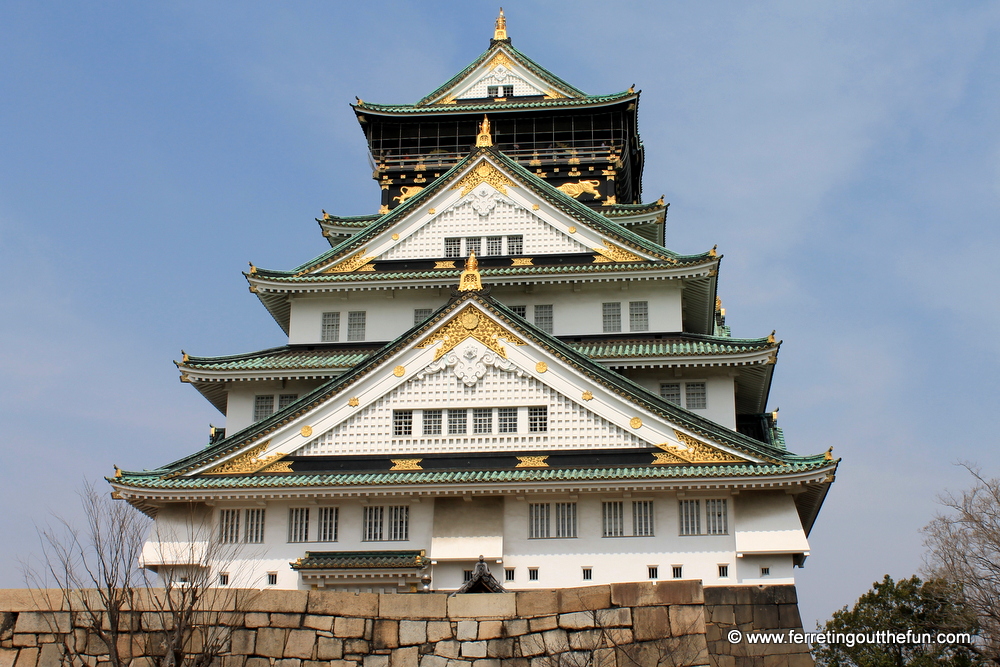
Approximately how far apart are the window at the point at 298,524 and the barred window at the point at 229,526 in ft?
4.51

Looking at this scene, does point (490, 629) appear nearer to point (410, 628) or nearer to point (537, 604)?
point (537, 604)

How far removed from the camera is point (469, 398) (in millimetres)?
28766

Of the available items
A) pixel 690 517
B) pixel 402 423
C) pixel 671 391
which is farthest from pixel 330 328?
pixel 690 517

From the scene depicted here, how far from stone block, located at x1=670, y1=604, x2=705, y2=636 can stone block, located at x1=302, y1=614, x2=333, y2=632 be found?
17.7 feet

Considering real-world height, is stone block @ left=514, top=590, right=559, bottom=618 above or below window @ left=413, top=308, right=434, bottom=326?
below

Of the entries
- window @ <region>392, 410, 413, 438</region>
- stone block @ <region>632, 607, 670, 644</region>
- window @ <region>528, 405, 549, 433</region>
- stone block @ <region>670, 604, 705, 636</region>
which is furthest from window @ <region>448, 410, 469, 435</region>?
stone block @ <region>670, 604, 705, 636</region>

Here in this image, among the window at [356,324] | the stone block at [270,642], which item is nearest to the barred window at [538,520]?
the window at [356,324]

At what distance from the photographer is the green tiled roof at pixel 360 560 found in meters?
26.8

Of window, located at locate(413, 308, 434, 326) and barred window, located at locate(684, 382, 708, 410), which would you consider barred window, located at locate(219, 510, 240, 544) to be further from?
barred window, located at locate(684, 382, 708, 410)

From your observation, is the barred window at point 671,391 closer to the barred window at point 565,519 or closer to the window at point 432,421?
the barred window at point 565,519

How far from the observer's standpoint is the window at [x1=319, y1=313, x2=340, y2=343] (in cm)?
3481

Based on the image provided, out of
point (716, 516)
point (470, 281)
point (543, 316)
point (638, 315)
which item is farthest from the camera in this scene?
point (543, 316)

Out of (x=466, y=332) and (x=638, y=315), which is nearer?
(x=466, y=332)

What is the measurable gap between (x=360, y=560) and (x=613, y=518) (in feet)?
21.5
